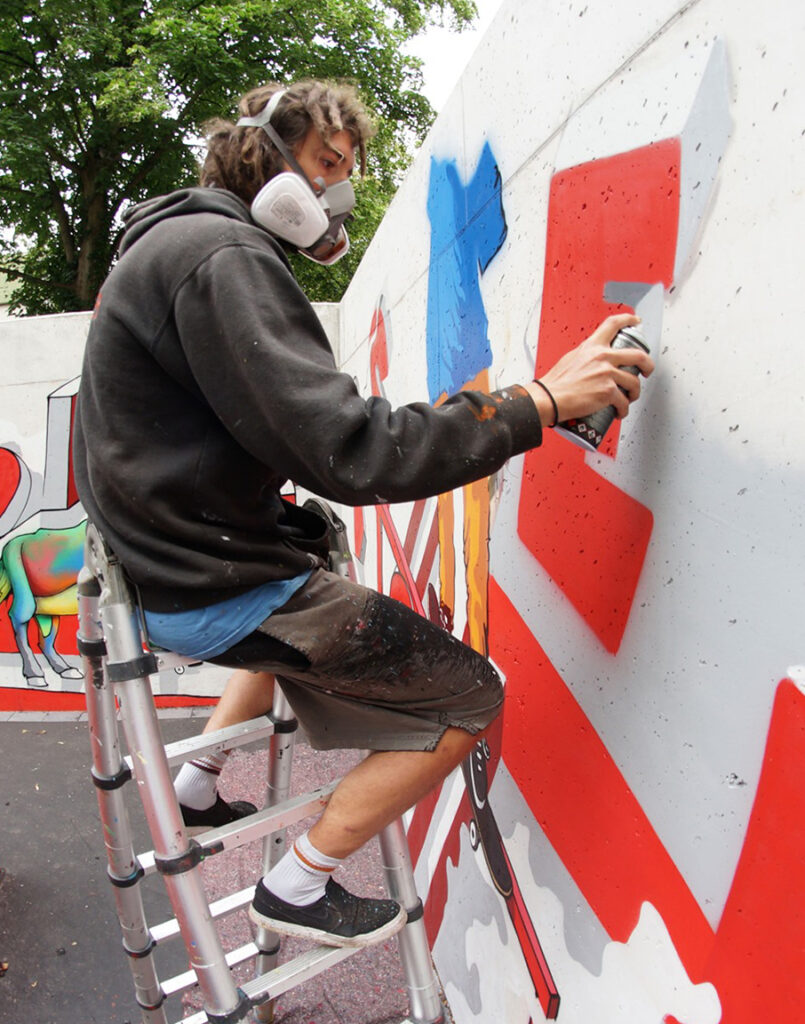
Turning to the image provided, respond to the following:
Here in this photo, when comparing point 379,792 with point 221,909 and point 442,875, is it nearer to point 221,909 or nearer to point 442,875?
point 221,909

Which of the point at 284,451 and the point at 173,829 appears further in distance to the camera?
the point at 173,829

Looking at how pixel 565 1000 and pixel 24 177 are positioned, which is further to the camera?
pixel 24 177

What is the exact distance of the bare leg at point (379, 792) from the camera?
151 centimetres

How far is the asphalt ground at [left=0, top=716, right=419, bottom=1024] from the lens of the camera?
8.05ft

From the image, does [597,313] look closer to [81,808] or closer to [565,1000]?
[565,1000]

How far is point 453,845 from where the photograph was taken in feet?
7.78

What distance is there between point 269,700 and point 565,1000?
106 cm

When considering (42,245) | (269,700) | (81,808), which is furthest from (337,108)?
(42,245)

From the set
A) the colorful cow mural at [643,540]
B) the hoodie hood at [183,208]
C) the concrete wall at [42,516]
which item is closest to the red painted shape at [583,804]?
the colorful cow mural at [643,540]

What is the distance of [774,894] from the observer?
91 centimetres

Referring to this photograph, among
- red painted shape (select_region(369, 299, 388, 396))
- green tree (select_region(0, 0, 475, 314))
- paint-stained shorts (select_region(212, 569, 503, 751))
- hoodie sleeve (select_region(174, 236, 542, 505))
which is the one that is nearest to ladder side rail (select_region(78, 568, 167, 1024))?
paint-stained shorts (select_region(212, 569, 503, 751))

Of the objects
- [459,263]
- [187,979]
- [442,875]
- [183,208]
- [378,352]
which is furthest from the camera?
[378,352]

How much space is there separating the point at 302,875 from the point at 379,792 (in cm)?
23

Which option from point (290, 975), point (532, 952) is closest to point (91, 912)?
point (290, 975)
